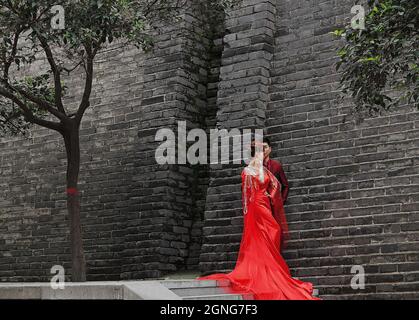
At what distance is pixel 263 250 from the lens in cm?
930

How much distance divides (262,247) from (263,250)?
0.05 metres

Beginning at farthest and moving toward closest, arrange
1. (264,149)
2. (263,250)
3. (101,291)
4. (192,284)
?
(264,149), (263,250), (192,284), (101,291)

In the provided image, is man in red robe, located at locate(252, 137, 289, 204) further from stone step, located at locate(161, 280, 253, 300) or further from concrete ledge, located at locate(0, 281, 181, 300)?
concrete ledge, located at locate(0, 281, 181, 300)

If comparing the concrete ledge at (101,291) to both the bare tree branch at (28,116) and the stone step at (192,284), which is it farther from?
the bare tree branch at (28,116)

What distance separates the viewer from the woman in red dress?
29.2 ft

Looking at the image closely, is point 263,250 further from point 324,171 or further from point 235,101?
point 235,101

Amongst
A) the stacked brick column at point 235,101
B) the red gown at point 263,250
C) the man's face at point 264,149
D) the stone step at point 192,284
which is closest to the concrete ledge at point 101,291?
the stone step at point 192,284

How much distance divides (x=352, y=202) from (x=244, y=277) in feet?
5.66

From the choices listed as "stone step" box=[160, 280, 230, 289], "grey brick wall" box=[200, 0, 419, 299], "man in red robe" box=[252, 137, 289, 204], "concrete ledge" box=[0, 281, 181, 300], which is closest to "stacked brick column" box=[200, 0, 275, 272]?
"grey brick wall" box=[200, 0, 419, 299]

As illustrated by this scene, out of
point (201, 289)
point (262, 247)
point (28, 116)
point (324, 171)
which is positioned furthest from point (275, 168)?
point (28, 116)

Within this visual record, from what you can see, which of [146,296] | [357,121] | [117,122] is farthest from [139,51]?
[146,296]

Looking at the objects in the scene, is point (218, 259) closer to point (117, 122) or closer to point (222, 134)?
point (222, 134)

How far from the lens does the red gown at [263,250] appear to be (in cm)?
889

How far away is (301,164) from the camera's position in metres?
10.3
